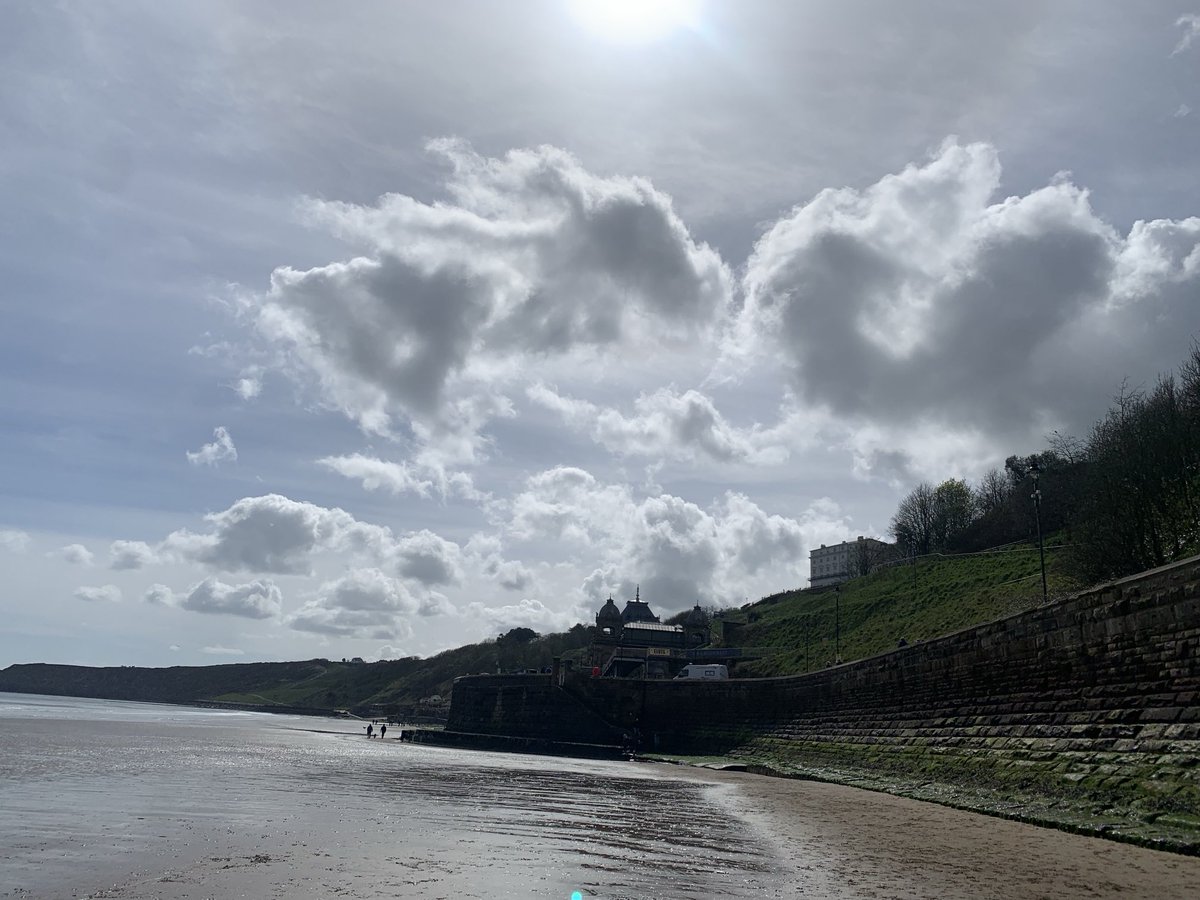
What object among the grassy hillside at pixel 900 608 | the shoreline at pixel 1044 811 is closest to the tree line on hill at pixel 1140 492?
the grassy hillside at pixel 900 608

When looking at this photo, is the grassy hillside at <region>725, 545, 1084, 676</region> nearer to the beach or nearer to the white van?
the white van

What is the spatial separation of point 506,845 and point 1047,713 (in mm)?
15828

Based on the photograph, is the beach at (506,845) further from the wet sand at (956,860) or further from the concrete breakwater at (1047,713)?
the concrete breakwater at (1047,713)

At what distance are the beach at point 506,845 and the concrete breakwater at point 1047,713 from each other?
65.6 inches

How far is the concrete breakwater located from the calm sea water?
23.5 ft

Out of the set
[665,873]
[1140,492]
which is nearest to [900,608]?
[1140,492]

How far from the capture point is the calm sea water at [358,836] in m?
11.6

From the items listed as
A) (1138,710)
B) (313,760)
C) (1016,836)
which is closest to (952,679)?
(1138,710)

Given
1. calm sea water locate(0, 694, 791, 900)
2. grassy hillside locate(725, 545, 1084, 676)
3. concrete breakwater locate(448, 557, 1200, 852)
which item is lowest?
calm sea water locate(0, 694, 791, 900)

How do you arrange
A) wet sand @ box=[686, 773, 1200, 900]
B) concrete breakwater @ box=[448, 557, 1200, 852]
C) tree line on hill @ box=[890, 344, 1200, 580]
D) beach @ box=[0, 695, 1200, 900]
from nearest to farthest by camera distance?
1. beach @ box=[0, 695, 1200, 900]
2. wet sand @ box=[686, 773, 1200, 900]
3. concrete breakwater @ box=[448, 557, 1200, 852]
4. tree line on hill @ box=[890, 344, 1200, 580]

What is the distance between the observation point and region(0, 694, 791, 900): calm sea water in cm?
1155

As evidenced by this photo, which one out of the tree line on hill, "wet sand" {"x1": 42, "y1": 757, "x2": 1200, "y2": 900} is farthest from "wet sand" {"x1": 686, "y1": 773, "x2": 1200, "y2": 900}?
the tree line on hill

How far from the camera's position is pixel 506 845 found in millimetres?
15320

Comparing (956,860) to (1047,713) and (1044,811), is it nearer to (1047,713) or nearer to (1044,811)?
(1044,811)
